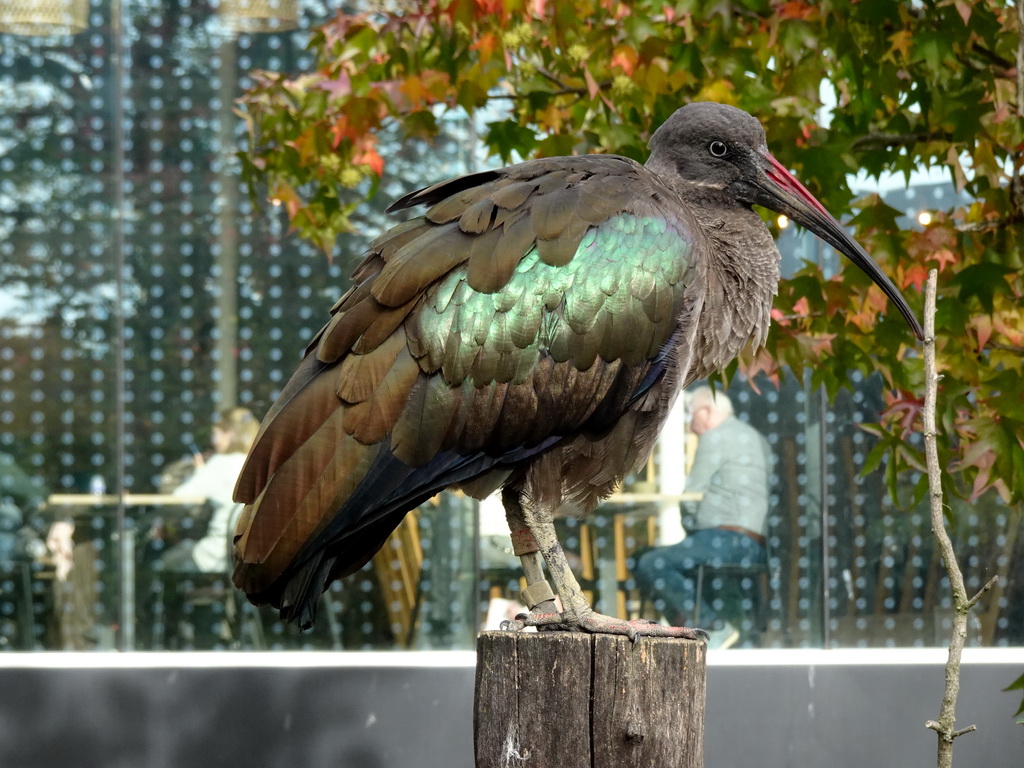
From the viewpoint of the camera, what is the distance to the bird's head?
3.51 m

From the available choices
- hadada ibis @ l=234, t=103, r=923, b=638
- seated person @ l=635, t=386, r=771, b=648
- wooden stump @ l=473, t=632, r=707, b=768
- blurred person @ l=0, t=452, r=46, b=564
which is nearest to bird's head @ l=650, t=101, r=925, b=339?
hadada ibis @ l=234, t=103, r=923, b=638

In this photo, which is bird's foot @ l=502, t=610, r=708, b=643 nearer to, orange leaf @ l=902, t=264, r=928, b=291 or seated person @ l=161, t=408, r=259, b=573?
orange leaf @ l=902, t=264, r=928, b=291

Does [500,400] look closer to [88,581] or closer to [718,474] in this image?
[718,474]

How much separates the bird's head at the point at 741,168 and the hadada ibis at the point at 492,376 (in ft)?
0.99

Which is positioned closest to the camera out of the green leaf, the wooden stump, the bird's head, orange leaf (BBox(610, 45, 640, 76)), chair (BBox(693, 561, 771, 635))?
the wooden stump

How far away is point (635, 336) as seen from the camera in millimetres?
3084

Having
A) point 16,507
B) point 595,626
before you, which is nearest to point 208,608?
point 16,507

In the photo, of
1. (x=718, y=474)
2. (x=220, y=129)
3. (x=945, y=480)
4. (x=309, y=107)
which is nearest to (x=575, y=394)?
(x=945, y=480)

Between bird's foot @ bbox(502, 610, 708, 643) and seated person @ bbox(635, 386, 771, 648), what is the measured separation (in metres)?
3.60

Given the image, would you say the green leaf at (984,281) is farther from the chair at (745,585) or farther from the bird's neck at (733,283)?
the chair at (745,585)

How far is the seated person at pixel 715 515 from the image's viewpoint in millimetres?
6742

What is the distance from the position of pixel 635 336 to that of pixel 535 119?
82.1 inches

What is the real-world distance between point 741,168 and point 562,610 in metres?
1.29

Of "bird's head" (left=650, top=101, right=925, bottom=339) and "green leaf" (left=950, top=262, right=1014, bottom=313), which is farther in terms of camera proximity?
"green leaf" (left=950, top=262, right=1014, bottom=313)
